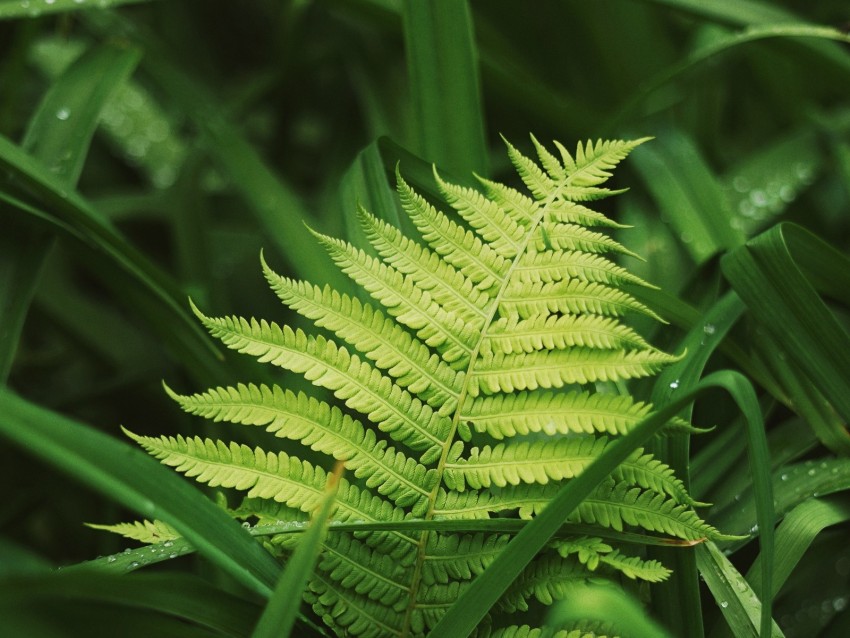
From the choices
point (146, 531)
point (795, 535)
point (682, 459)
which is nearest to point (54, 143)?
point (146, 531)

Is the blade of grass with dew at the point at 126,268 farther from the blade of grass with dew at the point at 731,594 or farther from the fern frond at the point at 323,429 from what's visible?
the blade of grass with dew at the point at 731,594

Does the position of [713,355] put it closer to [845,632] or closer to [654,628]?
[845,632]

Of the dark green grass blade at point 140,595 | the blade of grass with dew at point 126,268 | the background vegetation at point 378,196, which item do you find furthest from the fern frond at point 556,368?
the blade of grass with dew at point 126,268

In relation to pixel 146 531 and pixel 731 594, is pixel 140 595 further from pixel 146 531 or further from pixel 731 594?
pixel 731 594

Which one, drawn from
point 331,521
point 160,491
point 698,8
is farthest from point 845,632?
point 698,8

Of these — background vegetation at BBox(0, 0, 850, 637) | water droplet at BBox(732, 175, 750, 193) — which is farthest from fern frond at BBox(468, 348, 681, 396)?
water droplet at BBox(732, 175, 750, 193)
